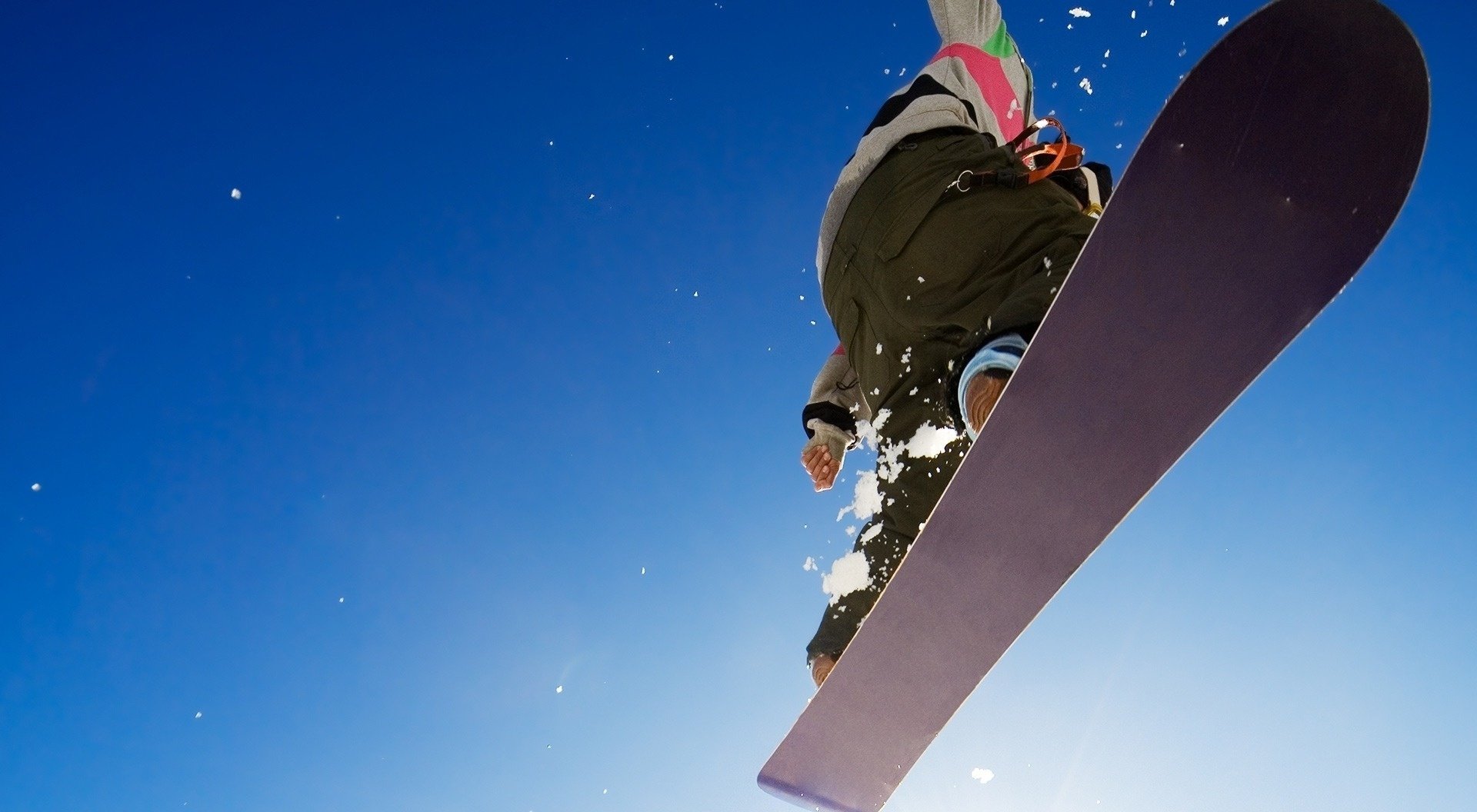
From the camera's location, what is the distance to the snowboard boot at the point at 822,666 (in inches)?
61.0

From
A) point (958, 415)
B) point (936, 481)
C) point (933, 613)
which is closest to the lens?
point (958, 415)

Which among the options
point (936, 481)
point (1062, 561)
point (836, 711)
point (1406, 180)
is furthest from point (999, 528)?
point (1406, 180)

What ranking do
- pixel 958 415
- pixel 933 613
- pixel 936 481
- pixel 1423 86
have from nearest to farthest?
1. pixel 1423 86
2. pixel 958 415
3. pixel 933 613
4. pixel 936 481

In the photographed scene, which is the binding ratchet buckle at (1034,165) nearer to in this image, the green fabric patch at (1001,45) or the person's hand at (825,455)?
the green fabric patch at (1001,45)

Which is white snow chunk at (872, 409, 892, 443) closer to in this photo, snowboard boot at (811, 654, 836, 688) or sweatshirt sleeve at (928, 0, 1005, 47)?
snowboard boot at (811, 654, 836, 688)

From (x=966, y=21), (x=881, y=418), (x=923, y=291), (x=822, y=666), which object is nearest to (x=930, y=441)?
(x=881, y=418)

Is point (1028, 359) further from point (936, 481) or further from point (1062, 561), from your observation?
point (936, 481)

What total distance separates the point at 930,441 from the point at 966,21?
96cm

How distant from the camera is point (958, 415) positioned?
118 centimetres

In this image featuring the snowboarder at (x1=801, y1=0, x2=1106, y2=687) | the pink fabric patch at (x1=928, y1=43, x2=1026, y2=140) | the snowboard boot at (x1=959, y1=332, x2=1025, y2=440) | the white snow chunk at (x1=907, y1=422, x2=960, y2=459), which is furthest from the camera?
the pink fabric patch at (x1=928, y1=43, x2=1026, y2=140)

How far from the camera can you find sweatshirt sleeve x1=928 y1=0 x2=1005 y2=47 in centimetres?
173

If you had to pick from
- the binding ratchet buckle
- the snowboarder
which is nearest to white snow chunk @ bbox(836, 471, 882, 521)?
the snowboarder

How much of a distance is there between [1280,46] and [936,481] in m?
0.84

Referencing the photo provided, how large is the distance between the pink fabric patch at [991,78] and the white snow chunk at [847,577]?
3.18 ft
